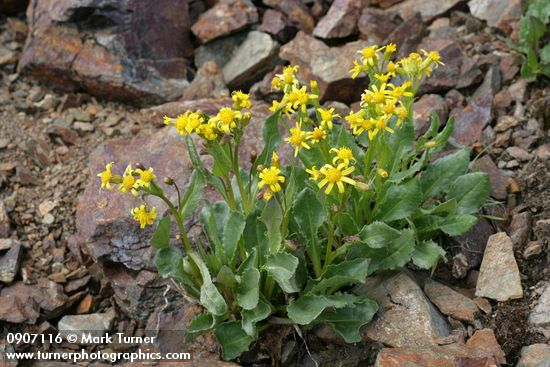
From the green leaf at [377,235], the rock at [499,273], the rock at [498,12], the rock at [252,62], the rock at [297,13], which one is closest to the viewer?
the green leaf at [377,235]

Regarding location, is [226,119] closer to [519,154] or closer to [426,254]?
[426,254]

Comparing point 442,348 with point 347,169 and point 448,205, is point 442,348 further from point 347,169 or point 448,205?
point 347,169

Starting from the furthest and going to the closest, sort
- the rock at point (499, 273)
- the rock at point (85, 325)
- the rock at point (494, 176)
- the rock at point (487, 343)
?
the rock at point (494, 176)
the rock at point (85, 325)
the rock at point (499, 273)
the rock at point (487, 343)

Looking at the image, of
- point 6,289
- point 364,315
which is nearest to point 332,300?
point 364,315

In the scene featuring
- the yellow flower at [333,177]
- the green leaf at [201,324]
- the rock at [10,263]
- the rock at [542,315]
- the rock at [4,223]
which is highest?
the yellow flower at [333,177]

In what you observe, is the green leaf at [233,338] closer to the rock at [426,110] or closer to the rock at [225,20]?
the rock at [426,110]

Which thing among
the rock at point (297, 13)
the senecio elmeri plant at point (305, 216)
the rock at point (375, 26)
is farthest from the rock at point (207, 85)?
the senecio elmeri plant at point (305, 216)
